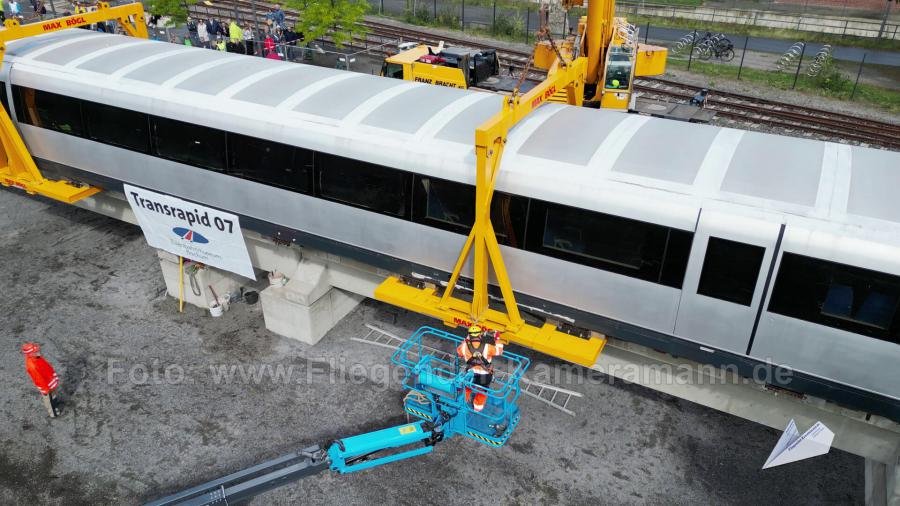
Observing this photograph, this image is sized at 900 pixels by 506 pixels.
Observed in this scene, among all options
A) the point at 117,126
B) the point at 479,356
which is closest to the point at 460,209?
the point at 479,356

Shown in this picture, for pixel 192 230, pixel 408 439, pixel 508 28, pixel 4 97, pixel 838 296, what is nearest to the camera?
pixel 838 296

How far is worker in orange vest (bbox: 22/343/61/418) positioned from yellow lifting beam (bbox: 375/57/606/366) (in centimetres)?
500

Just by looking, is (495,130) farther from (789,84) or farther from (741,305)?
(789,84)

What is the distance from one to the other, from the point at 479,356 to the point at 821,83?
22.8 meters

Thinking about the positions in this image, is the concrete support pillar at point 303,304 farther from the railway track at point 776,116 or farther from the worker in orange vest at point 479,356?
the railway track at point 776,116

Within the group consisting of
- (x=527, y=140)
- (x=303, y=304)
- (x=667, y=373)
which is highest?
(x=527, y=140)

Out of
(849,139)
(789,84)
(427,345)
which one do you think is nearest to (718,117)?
(849,139)

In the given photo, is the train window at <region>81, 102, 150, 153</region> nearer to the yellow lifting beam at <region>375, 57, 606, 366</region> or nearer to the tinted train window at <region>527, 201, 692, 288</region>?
the yellow lifting beam at <region>375, 57, 606, 366</region>

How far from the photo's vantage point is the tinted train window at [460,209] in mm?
8367

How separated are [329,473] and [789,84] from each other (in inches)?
932

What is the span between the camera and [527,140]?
341 inches

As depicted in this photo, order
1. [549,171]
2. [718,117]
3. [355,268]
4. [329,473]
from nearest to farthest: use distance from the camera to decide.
Result: [549,171] → [329,473] → [355,268] → [718,117]

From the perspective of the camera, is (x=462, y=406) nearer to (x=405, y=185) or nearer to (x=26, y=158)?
(x=405, y=185)

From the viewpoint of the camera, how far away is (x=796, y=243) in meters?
6.80
